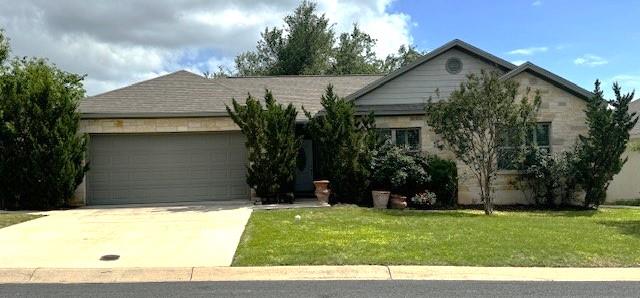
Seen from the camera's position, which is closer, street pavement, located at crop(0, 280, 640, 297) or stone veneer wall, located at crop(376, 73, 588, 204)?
street pavement, located at crop(0, 280, 640, 297)

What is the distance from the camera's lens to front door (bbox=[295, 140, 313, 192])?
20.3 metres

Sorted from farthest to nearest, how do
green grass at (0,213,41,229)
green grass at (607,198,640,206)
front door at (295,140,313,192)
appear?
front door at (295,140,313,192) → green grass at (607,198,640,206) → green grass at (0,213,41,229)

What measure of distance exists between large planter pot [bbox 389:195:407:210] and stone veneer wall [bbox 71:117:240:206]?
497 centimetres

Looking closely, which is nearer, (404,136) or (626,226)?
(626,226)

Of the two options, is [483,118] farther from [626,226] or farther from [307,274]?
[307,274]

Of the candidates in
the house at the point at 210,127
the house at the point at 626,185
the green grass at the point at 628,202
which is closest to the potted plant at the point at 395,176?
the house at the point at 210,127

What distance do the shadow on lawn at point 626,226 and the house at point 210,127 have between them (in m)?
4.34

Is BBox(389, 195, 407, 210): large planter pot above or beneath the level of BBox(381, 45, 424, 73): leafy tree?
beneath

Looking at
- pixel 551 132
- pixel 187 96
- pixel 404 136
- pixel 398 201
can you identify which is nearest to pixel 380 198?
pixel 398 201

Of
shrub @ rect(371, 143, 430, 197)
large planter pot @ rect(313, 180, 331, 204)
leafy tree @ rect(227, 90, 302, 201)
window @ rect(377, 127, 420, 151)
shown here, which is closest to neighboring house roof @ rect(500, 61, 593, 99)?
window @ rect(377, 127, 420, 151)

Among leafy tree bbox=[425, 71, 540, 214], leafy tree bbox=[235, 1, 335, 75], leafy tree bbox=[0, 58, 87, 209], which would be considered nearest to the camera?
leafy tree bbox=[425, 71, 540, 214]

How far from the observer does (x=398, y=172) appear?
15.7m

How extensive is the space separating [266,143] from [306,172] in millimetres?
5476

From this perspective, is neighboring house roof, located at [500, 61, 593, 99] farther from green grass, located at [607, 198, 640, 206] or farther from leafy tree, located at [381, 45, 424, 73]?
leafy tree, located at [381, 45, 424, 73]
